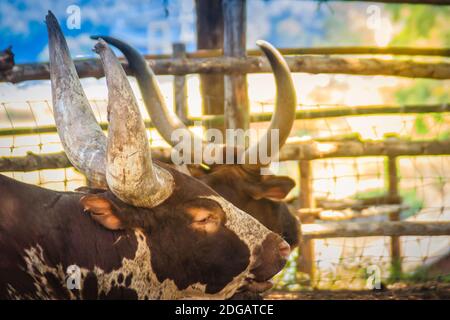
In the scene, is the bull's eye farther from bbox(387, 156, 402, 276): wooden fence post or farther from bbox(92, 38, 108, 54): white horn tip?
bbox(387, 156, 402, 276): wooden fence post

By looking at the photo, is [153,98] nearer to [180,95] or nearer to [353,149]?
[180,95]

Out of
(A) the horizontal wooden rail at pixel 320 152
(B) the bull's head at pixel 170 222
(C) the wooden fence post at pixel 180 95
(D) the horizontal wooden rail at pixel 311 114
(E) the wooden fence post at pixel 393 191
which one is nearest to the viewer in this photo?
(B) the bull's head at pixel 170 222

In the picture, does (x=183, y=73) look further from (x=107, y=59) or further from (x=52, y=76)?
(x=107, y=59)

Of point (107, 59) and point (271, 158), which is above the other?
point (107, 59)

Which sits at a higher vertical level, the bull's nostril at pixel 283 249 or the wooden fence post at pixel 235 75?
the wooden fence post at pixel 235 75

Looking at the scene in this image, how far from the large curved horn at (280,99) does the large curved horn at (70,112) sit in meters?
1.42

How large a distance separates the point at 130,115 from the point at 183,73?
9.08 ft

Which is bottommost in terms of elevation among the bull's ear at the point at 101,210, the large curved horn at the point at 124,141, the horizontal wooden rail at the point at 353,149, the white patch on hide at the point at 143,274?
the white patch on hide at the point at 143,274

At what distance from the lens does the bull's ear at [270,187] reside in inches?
165

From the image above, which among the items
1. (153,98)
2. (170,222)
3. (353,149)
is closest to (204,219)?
(170,222)

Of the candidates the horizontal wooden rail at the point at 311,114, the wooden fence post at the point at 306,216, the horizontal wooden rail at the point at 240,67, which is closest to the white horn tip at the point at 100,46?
the horizontal wooden rail at the point at 240,67

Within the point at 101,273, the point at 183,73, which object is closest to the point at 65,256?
the point at 101,273

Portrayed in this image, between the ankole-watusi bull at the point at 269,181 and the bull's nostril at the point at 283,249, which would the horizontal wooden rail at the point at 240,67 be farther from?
the bull's nostril at the point at 283,249

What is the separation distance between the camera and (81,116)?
312 cm
